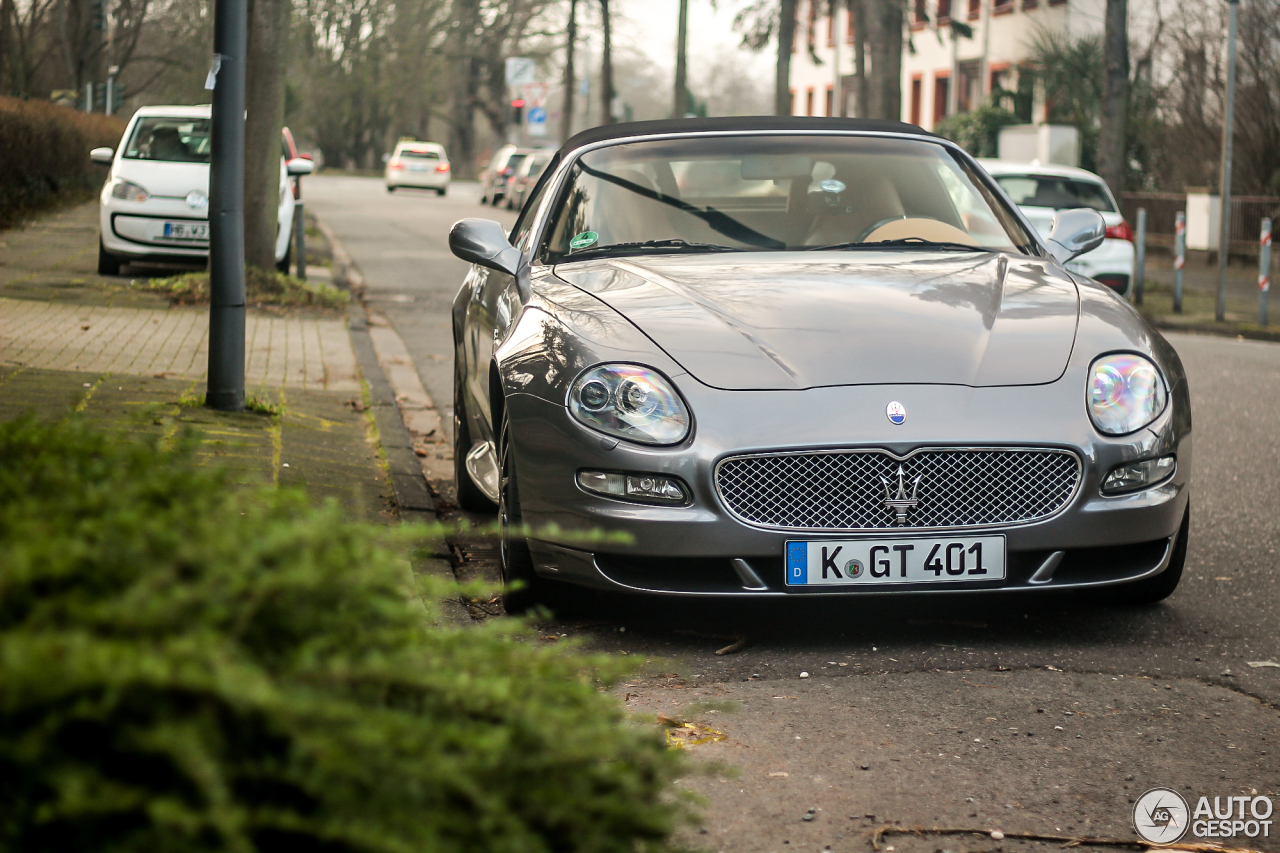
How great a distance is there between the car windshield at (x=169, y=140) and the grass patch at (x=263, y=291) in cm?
212

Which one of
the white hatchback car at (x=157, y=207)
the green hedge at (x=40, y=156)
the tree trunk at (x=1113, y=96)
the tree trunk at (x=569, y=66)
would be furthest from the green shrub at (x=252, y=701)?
the tree trunk at (x=569, y=66)

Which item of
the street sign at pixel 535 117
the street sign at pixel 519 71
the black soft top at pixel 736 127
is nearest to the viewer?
the black soft top at pixel 736 127

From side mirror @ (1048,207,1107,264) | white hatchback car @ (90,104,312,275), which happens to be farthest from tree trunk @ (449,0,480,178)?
side mirror @ (1048,207,1107,264)

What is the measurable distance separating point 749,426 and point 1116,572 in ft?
3.75

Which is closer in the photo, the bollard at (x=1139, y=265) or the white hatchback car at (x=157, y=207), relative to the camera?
the white hatchback car at (x=157, y=207)

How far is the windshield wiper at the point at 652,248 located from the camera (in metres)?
5.19

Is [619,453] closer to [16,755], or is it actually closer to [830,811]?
[830,811]

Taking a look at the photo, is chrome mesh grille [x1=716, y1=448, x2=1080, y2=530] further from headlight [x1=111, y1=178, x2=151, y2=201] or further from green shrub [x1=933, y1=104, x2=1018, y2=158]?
green shrub [x1=933, y1=104, x2=1018, y2=158]

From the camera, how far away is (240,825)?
129 cm

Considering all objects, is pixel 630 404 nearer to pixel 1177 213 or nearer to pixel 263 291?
pixel 263 291

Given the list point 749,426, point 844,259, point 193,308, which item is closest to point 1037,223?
point 193,308

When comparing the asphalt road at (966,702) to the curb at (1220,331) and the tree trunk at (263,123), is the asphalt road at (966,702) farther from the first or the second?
the curb at (1220,331)

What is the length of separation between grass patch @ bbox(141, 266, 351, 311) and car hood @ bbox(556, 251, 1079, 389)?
7883 millimetres

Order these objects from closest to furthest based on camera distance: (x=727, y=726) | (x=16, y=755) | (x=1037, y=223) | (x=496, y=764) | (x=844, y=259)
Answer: (x=16, y=755)
(x=496, y=764)
(x=727, y=726)
(x=844, y=259)
(x=1037, y=223)
